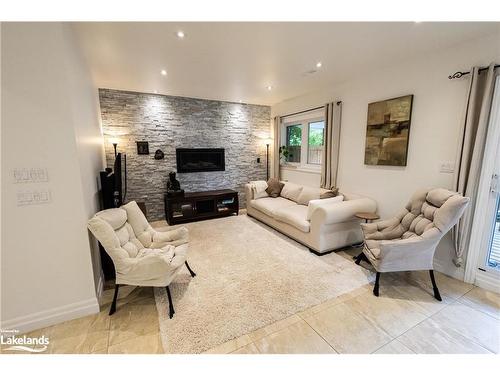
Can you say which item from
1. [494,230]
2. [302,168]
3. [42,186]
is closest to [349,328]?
[494,230]

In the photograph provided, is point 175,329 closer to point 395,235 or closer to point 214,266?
point 214,266

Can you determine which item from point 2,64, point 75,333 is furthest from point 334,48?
point 75,333

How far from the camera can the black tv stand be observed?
169 inches

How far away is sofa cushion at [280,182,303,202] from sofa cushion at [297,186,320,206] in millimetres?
108

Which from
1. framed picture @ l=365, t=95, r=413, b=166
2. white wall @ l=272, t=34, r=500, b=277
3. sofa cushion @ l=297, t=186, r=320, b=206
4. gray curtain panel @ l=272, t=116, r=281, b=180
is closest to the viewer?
white wall @ l=272, t=34, r=500, b=277

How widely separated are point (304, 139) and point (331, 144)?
996 mm

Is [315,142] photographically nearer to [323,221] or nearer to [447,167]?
[323,221]

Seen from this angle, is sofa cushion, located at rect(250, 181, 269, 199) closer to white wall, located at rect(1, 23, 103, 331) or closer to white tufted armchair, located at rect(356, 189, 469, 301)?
white tufted armchair, located at rect(356, 189, 469, 301)

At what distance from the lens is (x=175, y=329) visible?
1.74 m

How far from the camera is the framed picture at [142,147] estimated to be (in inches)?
167

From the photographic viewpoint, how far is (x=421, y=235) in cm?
217

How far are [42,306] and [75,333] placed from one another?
37 cm

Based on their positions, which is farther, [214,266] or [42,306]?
[214,266]

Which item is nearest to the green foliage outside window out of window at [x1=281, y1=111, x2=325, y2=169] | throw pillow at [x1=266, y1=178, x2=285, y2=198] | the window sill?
window at [x1=281, y1=111, x2=325, y2=169]
